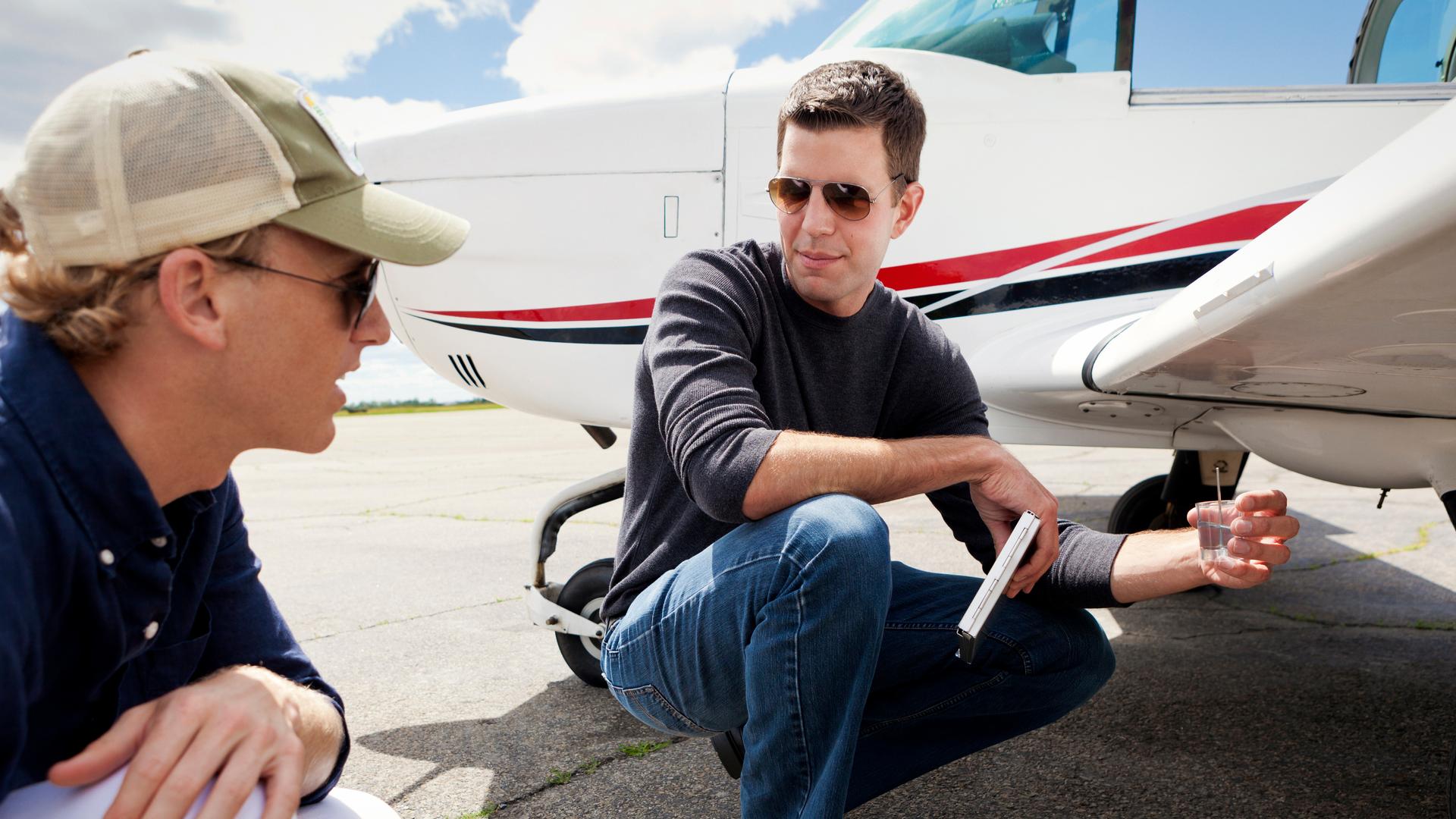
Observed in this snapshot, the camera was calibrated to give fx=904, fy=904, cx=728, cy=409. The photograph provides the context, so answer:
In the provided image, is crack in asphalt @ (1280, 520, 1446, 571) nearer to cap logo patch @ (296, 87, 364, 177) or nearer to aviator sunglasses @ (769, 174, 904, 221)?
aviator sunglasses @ (769, 174, 904, 221)

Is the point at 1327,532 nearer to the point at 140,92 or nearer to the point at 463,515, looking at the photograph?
the point at 463,515

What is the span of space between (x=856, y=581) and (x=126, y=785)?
866 millimetres

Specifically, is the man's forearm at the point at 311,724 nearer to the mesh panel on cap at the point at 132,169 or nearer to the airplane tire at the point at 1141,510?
the mesh panel on cap at the point at 132,169

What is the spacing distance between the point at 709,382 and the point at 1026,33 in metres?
1.90

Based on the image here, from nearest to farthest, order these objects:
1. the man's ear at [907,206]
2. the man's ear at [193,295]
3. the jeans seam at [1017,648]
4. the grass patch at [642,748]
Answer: the man's ear at [193,295]
the jeans seam at [1017,648]
the man's ear at [907,206]
the grass patch at [642,748]

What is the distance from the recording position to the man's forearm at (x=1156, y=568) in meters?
1.59

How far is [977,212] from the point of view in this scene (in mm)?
2697

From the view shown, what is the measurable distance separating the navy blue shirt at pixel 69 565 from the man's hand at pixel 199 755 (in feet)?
0.22

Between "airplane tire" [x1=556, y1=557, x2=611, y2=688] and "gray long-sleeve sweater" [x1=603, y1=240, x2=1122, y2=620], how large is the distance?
916 mm

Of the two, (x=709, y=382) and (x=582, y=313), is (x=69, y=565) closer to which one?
(x=709, y=382)

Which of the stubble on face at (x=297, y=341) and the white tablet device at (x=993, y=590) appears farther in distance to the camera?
the white tablet device at (x=993, y=590)

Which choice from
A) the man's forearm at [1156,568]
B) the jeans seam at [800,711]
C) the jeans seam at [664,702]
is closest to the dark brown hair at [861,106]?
the man's forearm at [1156,568]

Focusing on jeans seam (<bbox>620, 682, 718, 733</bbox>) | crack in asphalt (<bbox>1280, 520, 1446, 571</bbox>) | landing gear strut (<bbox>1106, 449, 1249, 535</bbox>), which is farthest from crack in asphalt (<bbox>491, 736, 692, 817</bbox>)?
crack in asphalt (<bbox>1280, 520, 1446, 571</bbox>)

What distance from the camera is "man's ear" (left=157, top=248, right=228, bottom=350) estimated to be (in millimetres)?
864
